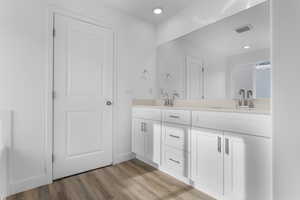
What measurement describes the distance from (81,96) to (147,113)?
0.96 meters

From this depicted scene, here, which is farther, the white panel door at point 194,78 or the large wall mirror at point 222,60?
the white panel door at point 194,78

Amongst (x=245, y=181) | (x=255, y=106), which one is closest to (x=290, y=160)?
(x=245, y=181)

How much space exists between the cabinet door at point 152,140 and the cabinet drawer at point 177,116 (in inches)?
7.3

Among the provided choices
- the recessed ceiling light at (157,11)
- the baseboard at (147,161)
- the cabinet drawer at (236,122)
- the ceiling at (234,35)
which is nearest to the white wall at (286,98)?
the cabinet drawer at (236,122)

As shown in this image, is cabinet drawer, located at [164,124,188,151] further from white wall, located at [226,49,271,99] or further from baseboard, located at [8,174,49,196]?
baseboard, located at [8,174,49,196]

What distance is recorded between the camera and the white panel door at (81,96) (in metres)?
1.98

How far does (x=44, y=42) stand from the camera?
1.85 meters

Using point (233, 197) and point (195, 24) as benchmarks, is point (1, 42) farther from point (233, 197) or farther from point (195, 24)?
point (233, 197)

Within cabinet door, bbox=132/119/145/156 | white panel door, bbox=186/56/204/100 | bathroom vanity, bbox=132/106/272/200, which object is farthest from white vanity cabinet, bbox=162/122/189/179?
white panel door, bbox=186/56/204/100

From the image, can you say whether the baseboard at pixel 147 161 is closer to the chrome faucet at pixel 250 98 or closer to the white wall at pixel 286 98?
the chrome faucet at pixel 250 98

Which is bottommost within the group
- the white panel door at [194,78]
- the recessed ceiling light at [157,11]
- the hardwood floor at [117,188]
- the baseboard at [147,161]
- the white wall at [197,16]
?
the hardwood floor at [117,188]

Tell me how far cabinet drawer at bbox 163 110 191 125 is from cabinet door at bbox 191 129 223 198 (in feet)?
0.51

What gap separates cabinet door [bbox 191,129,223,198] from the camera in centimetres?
145

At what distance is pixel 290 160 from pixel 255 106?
1.01 metres
